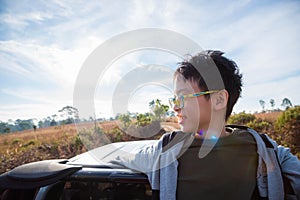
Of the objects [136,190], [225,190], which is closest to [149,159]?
[136,190]

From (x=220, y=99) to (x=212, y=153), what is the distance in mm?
408

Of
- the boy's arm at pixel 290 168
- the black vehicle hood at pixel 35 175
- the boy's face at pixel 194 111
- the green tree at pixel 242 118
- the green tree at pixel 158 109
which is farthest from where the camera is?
the green tree at pixel 242 118

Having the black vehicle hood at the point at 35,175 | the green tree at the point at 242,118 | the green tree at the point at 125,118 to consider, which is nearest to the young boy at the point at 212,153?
the black vehicle hood at the point at 35,175

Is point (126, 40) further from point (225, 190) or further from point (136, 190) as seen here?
point (225, 190)

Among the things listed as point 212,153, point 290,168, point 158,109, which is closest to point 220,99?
point 212,153

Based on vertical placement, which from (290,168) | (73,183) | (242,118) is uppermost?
(242,118)

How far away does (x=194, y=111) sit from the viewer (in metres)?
1.53

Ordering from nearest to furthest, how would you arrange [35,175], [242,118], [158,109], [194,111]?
[35,175] → [194,111] → [158,109] → [242,118]

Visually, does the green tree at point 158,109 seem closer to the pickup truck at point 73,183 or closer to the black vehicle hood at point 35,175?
the pickup truck at point 73,183

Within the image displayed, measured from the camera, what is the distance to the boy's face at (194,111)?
1531 mm

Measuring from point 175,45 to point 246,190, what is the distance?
1166 millimetres

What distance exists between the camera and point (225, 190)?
131 centimetres

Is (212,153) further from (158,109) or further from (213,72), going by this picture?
(158,109)

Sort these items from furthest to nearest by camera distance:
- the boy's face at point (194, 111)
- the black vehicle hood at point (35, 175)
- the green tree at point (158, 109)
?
the green tree at point (158, 109) → the boy's face at point (194, 111) → the black vehicle hood at point (35, 175)
